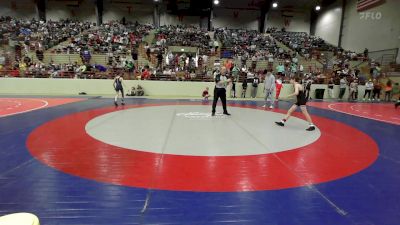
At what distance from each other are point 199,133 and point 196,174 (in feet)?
8.05

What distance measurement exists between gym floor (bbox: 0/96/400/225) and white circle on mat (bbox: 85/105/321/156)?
0.09 ft

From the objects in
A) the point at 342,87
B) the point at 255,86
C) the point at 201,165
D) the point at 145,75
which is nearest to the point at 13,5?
the point at 145,75

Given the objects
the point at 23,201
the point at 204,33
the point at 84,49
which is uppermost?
the point at 204,33

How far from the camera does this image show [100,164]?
4309mm

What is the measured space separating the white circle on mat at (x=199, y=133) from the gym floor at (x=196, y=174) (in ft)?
0.09

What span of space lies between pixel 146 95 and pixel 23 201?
12889mm

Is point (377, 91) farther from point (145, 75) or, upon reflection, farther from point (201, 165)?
point (201, 165)

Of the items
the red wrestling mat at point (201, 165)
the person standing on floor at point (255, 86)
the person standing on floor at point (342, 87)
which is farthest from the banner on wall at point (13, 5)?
the person standing on floor at point (342, 87)

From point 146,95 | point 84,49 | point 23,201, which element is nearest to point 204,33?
point 84,49

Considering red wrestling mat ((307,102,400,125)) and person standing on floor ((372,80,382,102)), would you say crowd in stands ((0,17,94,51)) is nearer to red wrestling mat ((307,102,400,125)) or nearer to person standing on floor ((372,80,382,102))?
red wrestling mat ((307,102,400,125))

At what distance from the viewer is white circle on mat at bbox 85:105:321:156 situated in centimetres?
527

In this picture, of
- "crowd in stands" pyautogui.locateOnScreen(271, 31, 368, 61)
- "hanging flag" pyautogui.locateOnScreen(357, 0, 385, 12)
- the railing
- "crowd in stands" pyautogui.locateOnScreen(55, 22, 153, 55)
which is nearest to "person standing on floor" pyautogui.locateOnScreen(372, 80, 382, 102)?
the railing

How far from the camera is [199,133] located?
Answer: 253 inches

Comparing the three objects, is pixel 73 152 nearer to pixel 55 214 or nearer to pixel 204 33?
pixel 55 214
